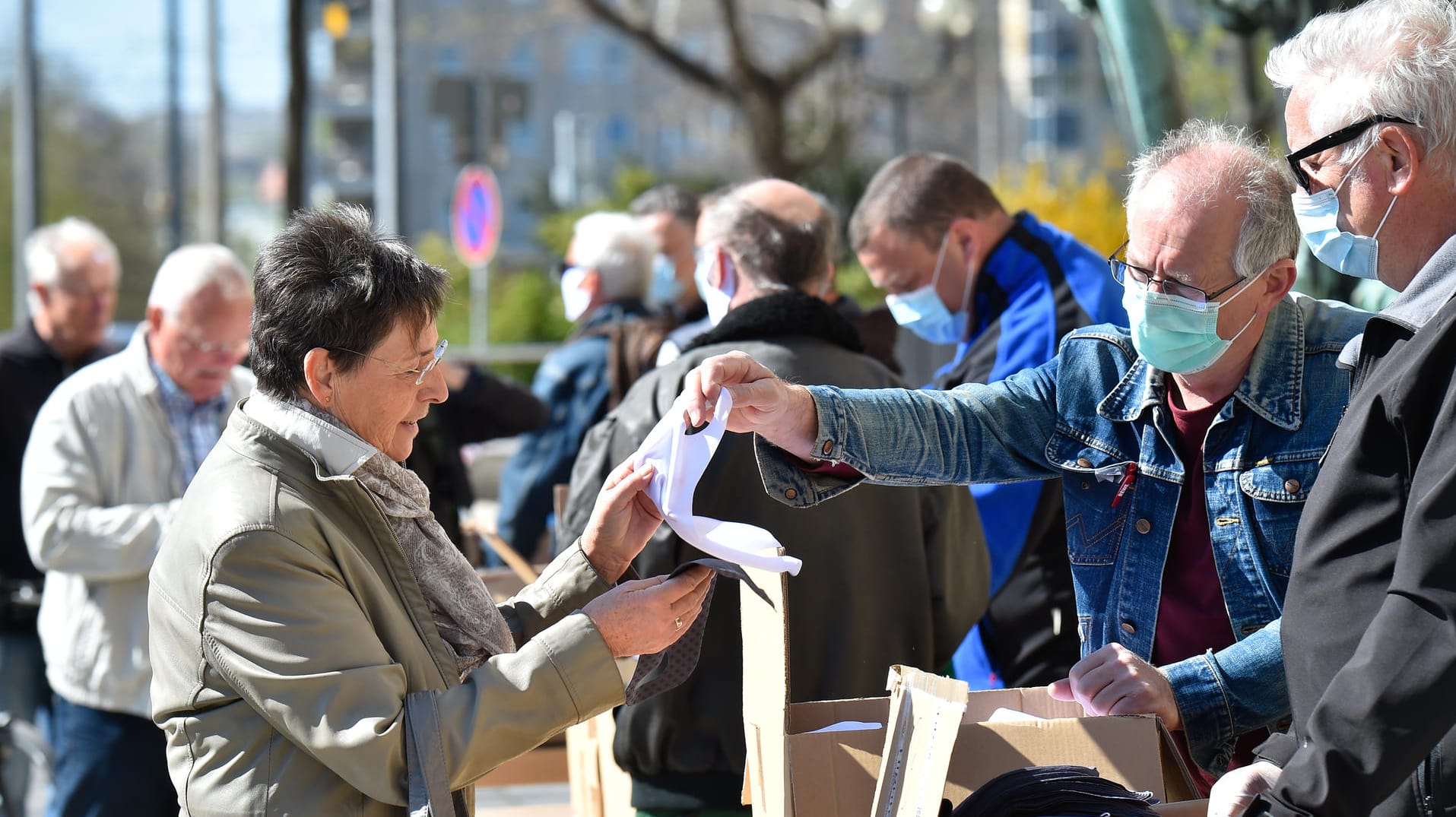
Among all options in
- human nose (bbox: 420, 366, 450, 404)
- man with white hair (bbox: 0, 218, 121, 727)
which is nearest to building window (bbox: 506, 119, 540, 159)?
man with white hair (bbox: 0, 218, 121, 727)

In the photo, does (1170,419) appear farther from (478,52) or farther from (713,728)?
(478,52)

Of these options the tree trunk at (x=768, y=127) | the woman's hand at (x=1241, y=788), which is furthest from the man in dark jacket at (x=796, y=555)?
the tree trunk at (x=768, y=127)

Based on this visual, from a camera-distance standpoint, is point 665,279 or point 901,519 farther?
point 665,279

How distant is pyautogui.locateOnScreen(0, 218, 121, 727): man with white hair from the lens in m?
4.68

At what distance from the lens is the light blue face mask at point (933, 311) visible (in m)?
4.24

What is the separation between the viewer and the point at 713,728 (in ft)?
9.97

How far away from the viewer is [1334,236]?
203 centimetres

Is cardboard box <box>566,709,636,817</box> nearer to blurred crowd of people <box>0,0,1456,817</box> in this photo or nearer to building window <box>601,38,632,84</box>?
blurred crowd of people <box>0,0,1456,817</box>

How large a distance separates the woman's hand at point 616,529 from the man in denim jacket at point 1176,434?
26 cm

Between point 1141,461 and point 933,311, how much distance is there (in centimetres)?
192

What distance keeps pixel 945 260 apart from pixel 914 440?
1918 millimetres

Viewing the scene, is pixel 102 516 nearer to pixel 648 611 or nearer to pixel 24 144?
pixel 648 611

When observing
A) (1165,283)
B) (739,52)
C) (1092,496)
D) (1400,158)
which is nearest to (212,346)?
(1092,496)

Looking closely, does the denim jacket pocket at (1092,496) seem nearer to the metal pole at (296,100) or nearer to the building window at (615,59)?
the metal pole at (296,100)
